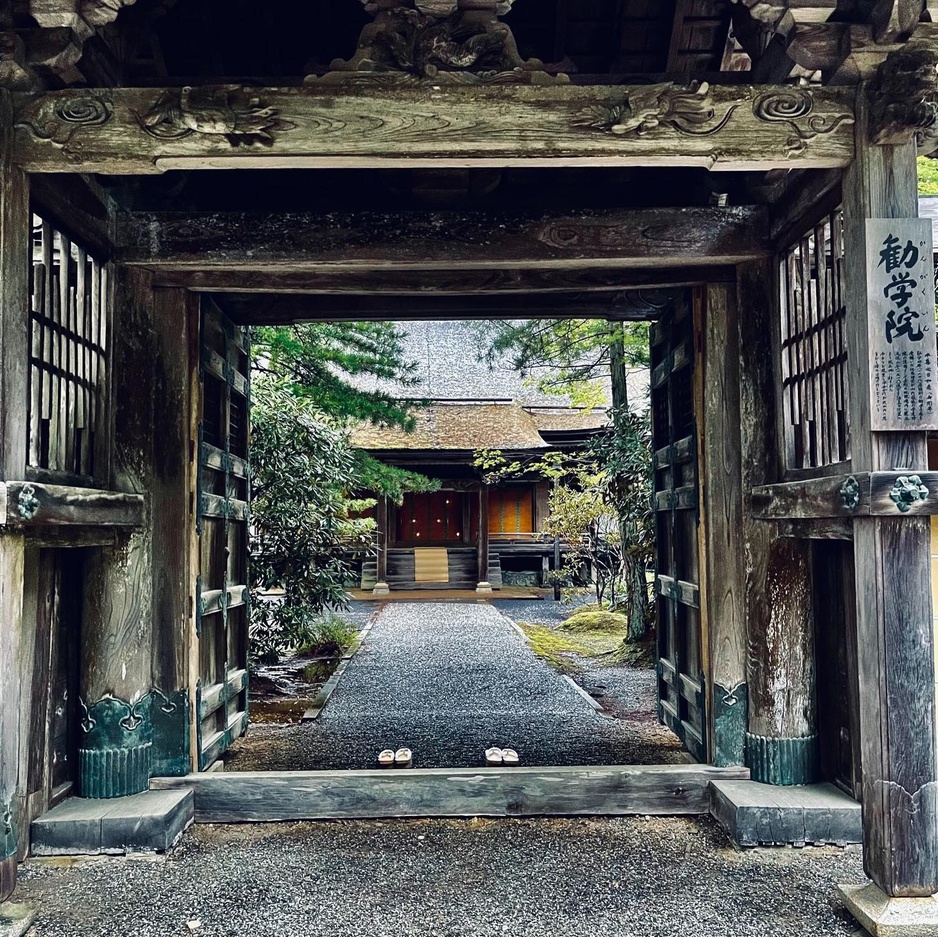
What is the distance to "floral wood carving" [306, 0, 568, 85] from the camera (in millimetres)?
3438

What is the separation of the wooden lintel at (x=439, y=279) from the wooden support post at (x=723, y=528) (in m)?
0.30

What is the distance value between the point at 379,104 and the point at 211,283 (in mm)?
1795

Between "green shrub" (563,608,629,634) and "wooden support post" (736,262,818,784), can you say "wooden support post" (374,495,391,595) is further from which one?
"wooden support post" (736,262,818,784)

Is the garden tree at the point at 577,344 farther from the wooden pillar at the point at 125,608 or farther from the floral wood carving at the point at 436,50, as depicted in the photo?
the floral wood carving at the point at 436,50

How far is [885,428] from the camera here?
3.22 m

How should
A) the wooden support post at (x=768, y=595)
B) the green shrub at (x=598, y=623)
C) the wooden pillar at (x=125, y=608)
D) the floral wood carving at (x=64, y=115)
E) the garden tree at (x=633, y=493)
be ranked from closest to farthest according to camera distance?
the floral wood carving at (x=64, y=115) → the wooden pillar at (x=125, y=608) → the wooden support post at (x=768, y=595) → the garden tree at (x=633, y=493) → the green shrub at (x=598, y=623)

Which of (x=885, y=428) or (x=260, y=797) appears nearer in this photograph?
(x=885, y=428)

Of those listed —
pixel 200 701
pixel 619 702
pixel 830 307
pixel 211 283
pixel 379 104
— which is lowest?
pixel 619 702

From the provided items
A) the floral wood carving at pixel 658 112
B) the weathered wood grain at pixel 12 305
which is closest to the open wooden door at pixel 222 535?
the weathered wood grain at pixel 12 305

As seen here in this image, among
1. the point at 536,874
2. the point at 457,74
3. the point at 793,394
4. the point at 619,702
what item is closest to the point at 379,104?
the point at 457,74

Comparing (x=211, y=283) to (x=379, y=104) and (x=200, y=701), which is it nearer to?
(x=379, y=104)

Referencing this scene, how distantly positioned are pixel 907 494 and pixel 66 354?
381 centimetres

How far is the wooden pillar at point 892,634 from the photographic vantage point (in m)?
3.13

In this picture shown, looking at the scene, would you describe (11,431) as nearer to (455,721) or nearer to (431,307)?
(431,307)
